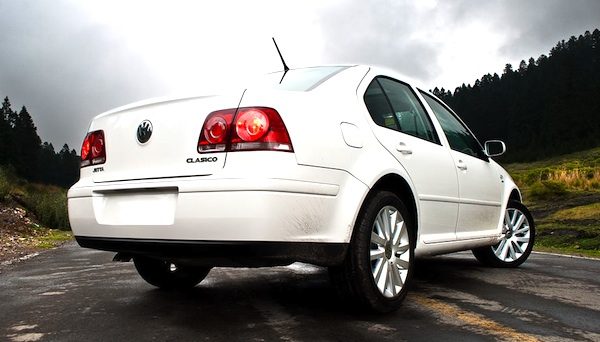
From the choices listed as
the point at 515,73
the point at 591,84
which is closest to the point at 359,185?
the point at 591,84

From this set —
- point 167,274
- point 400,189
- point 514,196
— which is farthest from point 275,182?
point 514,196

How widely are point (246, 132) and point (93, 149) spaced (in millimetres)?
1304

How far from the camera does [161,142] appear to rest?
10.1 feet

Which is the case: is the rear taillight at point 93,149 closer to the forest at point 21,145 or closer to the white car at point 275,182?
the white car at point 275,182

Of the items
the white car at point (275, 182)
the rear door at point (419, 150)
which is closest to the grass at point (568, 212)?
the rear door at point (419, 150)

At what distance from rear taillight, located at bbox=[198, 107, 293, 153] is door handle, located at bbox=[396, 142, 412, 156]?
104 cm

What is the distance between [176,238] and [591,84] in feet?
283

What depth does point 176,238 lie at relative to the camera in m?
2.80

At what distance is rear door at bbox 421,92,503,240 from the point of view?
4410mm

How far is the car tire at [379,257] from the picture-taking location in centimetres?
303

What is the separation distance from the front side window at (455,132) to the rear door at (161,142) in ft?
7.26

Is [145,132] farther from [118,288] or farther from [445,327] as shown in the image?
[445,327]

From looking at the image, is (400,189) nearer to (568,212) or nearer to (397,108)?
(397,108)

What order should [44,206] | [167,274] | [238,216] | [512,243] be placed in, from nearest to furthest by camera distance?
[238,216] < [167,274] < [512,243] < [44,206]
